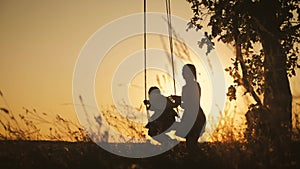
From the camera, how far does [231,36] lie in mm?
11164

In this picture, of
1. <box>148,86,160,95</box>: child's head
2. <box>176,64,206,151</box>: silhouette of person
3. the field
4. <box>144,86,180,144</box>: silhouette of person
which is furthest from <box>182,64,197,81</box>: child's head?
the field

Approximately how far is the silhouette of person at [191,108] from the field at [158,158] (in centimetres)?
31

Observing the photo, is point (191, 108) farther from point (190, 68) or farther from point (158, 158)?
point (158, 158)

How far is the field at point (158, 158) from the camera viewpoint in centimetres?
577

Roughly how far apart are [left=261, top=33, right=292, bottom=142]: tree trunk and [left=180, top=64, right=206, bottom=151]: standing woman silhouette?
1276 millimetres

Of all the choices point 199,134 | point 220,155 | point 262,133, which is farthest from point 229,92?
point 220,155

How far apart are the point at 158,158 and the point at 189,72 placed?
6.69 ft

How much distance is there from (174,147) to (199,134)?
521 mm

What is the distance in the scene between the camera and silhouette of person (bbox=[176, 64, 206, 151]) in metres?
8.10

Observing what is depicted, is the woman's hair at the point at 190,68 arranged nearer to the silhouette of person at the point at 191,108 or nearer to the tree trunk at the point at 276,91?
the silhouette of person at the point at 191,108

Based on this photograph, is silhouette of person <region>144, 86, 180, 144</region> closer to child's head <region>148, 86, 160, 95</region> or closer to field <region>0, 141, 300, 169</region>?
child's head <region>148, 86, 160, 95</region>

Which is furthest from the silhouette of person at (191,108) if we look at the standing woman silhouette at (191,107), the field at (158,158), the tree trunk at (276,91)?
the tree trunk at (276,91)

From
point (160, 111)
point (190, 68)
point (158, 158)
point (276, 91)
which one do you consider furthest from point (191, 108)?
point (276, 91)

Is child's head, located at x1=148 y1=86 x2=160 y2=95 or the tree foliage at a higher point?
the tree foliage
